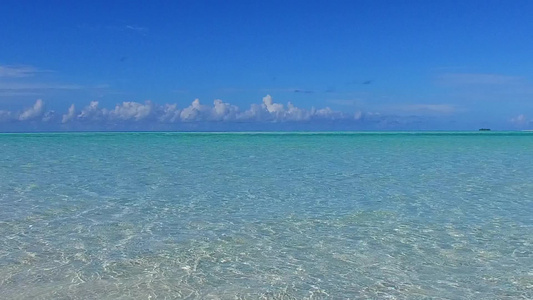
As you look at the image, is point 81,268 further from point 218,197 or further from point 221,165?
point 221,165

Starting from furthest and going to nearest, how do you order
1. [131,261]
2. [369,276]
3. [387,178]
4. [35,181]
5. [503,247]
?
[387,178] < [35,181] < [503,247] < [131,261] < [369,276]

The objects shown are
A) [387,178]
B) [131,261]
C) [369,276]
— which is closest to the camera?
[369,276]

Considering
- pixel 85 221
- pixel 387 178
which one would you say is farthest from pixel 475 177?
pixel 85 221

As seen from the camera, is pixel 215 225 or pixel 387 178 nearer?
pixel 215 225

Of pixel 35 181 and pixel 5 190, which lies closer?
pixel 5 190

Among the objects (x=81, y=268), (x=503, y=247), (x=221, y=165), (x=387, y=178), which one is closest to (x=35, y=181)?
(x=221, y=165)

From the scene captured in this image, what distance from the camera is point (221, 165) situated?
18.5 m

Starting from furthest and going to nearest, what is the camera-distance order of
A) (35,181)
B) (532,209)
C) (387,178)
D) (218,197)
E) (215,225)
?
1. (387,178)
2. (35,181)
3. (218,197)
4. (532,209)
5. (215,225)

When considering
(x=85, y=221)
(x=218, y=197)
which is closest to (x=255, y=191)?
(x=218, y=197)

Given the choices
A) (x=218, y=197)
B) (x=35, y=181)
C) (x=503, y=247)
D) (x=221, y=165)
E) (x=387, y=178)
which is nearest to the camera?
(x=503, y=247)

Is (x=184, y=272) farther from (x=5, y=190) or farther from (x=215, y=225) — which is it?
(x=5, y=190)

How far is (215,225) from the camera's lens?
26.0 feet

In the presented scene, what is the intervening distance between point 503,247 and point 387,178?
763 cm

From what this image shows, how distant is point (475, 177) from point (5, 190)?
12.7 metres
